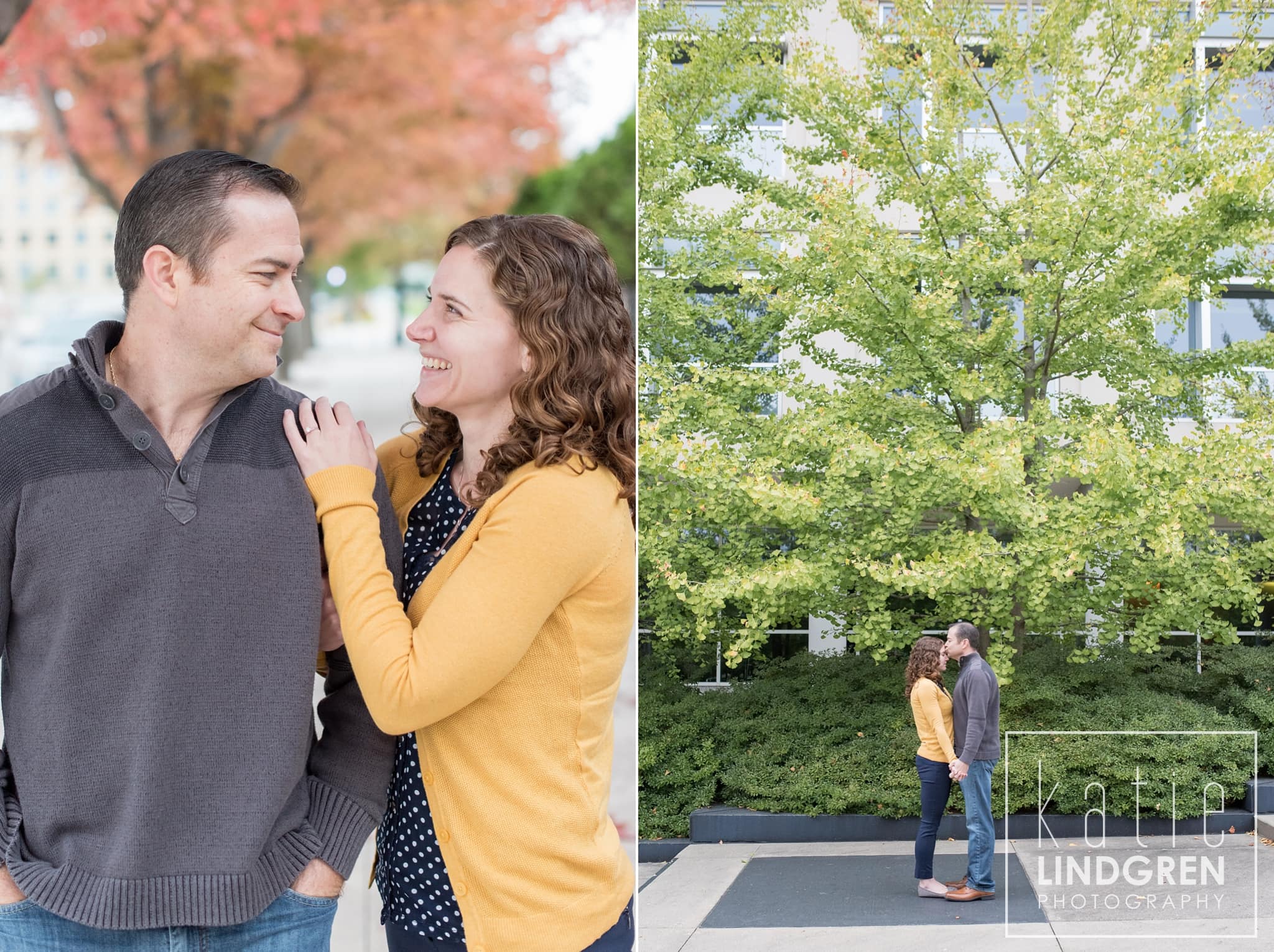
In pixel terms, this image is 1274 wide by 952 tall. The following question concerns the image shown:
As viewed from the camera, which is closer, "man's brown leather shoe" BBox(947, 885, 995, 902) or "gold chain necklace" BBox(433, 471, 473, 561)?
"gold chain necklace" BBox(433, 471, 473, 561)

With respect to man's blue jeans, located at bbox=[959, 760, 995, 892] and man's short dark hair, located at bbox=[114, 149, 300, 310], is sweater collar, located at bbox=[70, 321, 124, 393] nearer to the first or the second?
man's short dark hair, located at bbox=[114, 149, 300, 310]

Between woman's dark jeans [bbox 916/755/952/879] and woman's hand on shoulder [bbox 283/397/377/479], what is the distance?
4.02m

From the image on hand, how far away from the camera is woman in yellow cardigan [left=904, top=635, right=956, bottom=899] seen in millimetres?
4758

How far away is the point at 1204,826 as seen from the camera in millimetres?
7406

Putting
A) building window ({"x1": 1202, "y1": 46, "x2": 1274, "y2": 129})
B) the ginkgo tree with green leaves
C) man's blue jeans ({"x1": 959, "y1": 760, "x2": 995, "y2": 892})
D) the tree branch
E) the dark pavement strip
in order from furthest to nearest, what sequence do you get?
building window ({"x1": 1202, "y1": 46, "x2": 1274, "y2": 129})
the ginkgo tree with green leaves
the dark pavement strip
man's blue jeans ({"x1": 959, "y1": 760, "x2": 995, "y2": 892})
the tree branch

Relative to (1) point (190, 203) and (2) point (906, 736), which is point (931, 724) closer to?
(2) point (906, 736)

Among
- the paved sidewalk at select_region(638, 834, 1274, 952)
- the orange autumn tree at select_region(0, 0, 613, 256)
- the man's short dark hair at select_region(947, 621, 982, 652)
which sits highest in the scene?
the orange autumn tree at select_region(0, 0, 613, 256)

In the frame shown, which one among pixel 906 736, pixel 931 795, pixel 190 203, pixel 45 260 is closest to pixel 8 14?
pixel 190 203

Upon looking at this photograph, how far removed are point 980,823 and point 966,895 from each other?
103cm

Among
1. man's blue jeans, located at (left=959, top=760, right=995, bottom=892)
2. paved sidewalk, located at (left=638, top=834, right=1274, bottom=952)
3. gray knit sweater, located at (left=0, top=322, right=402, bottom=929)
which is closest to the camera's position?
gray knit sweater, located at (left=0, top=322, right=402, bottom=929)

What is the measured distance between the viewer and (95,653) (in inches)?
38.8

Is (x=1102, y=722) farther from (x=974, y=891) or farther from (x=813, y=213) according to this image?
(x=813, y=213)

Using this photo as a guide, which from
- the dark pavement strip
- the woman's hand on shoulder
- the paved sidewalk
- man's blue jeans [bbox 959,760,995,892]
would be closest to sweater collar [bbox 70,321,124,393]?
the woman's hand on shoulder

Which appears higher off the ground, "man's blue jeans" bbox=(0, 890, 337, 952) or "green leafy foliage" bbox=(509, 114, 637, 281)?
"green leafy foliage" bbox=(509, 114, 637, 281)
